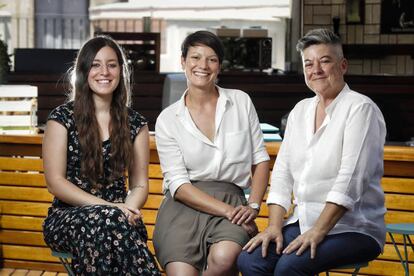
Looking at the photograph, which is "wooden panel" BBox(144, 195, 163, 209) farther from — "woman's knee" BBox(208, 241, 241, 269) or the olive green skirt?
"woman's knee" BBox(208, 241, 241, 269)

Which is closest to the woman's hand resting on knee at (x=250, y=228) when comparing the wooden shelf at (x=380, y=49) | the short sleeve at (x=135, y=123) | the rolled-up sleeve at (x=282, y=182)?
the rolled-up sleeve at (x=282, y=182)

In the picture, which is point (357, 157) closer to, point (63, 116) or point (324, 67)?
point (324, 67)

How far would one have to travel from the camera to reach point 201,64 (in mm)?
3281

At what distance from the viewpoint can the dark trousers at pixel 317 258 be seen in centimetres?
284

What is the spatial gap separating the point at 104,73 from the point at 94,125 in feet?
0.64

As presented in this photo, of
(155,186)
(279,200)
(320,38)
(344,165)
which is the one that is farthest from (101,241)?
(155,186)

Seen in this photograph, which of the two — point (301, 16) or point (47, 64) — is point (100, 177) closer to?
point (47, 64)

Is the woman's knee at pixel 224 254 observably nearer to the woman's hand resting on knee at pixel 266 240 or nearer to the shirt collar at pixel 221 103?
the woman's hand resting on knee at pixel 266 240

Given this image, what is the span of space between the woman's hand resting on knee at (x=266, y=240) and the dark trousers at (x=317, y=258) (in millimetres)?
16

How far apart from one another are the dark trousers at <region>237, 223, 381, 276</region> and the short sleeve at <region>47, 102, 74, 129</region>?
858 mm

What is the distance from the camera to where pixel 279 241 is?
2945 mm

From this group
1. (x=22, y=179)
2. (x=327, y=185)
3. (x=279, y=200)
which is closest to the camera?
(x=327, y=185)

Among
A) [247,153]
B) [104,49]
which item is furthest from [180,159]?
[104,49]

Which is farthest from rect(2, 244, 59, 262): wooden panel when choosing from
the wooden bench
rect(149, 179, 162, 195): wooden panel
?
rect(149, 179, 162, 195): wooden panel
